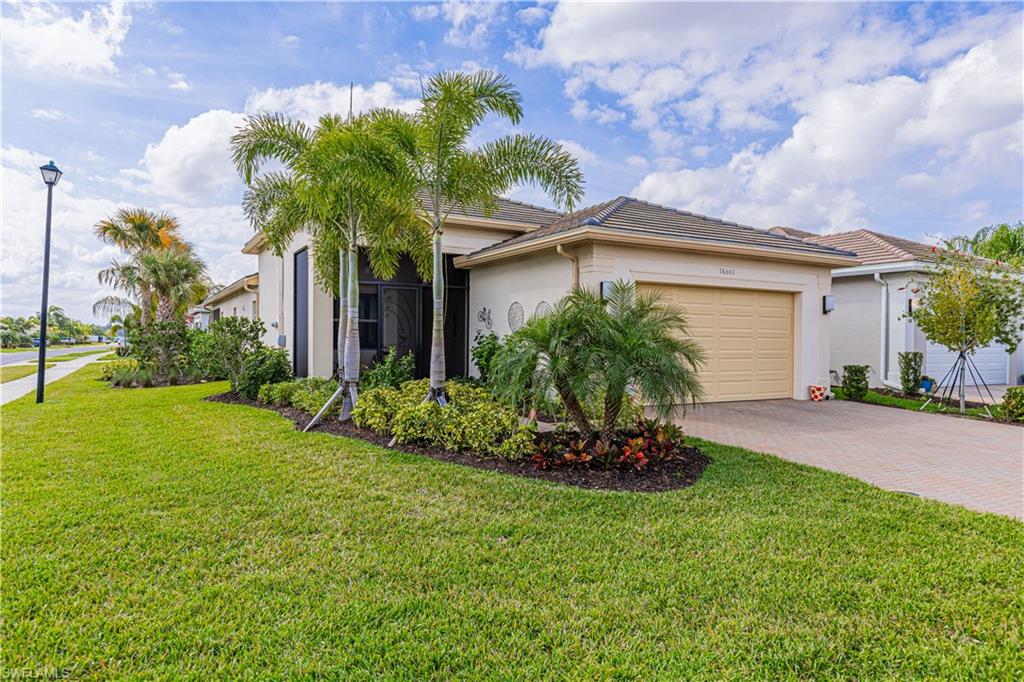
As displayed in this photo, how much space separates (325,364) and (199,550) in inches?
342

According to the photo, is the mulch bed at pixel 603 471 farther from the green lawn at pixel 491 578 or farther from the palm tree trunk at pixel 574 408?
the palm tree trunk at pixel 574 408

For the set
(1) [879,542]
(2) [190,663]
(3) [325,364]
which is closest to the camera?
(2) [190,663]

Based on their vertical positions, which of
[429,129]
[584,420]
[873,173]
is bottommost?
[584,420]

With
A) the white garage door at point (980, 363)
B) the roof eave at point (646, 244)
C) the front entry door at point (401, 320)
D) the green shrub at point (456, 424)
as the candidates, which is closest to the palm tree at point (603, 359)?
the green shrub at point (456, 424)

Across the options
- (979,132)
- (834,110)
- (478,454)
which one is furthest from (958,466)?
(979,132)

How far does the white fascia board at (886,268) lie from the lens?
12.3 m

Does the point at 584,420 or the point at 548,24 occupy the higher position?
the point at 548,24

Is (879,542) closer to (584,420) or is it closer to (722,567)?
(722,567)

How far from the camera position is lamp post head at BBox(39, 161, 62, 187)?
10477 millimetres

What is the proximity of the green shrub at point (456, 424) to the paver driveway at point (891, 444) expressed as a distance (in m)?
3.13

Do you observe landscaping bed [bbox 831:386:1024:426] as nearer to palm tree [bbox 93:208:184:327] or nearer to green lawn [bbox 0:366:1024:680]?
green lawn [bbox 0:366:1024:680]

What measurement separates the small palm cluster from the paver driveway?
61.6ft

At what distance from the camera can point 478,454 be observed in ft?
20.6

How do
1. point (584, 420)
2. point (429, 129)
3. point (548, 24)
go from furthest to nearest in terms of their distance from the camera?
point (548, 24) → point (429, 129) → point (584, 420)
